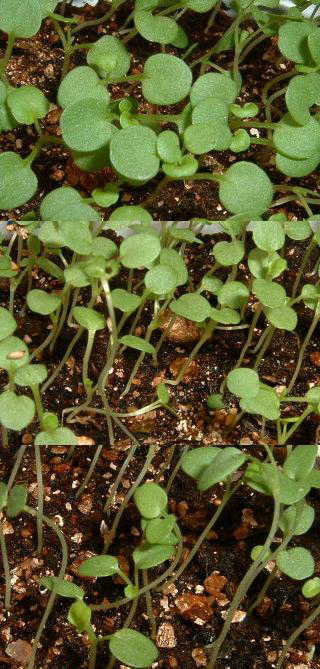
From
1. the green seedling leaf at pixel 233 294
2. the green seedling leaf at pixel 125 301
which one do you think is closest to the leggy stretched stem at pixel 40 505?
the green seedling leaf at pixel 125 301

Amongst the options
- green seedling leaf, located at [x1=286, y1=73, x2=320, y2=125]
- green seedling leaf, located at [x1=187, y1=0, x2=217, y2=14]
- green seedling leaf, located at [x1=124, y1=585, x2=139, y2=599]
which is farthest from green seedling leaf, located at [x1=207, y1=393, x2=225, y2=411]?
green seedling leaf, located at [x1=187, y1=0, x2=217, y2=14]

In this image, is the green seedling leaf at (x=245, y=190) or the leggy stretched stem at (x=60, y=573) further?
the green seedling leaf at (x=245, y=190)

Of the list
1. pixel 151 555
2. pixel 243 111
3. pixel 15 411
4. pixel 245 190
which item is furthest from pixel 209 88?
pixel 151 555

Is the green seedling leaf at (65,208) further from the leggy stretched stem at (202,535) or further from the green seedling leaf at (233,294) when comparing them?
the leggy stretched stem at (202,535)

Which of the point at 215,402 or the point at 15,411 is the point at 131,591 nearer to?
the point at 15,411

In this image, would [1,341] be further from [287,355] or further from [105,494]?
[287,355]

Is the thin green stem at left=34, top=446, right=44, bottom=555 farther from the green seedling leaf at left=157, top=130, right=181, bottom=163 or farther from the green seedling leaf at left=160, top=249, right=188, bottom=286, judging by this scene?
the green seedling leaf at left=157, top=130, right=181, bottom=163

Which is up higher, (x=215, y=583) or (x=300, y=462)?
(x=300, y=462)
